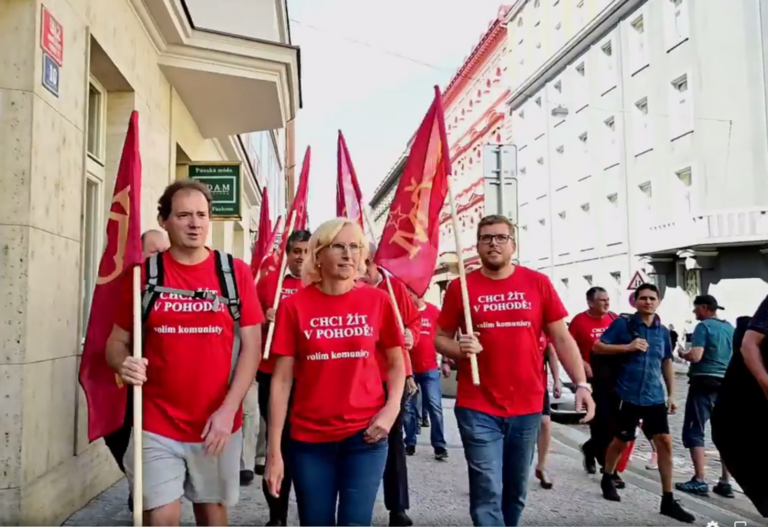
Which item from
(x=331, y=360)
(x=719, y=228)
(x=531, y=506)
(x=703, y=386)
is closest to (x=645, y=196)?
(x=719, y=228)

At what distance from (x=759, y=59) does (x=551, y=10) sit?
54.8ft

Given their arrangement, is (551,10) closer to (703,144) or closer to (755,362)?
(703,144)

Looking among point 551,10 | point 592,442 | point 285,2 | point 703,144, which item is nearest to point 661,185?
point 703,144

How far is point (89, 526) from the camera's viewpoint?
5.02m

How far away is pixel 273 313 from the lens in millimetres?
5648

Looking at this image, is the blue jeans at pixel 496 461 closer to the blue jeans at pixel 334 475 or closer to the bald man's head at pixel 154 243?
the blue jeans at pixel 334 475

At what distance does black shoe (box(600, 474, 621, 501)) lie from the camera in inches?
255

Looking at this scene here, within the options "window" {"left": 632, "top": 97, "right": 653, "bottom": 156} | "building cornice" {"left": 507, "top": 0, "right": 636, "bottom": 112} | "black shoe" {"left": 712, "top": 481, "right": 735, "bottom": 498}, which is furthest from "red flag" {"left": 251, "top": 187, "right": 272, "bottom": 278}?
"building cornice" {"left": 507, "top": 0, "right": 636, "bottom": 112}

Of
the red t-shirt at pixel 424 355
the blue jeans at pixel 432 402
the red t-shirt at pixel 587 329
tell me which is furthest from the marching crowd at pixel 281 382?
the blue jeans at pixel 432 402

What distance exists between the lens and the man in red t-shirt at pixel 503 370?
A: 4.28 m

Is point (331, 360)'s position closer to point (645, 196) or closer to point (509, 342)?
point (509, 342)

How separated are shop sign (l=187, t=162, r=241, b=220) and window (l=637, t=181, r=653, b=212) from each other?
77.3ft

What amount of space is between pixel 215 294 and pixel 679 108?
94.0ft

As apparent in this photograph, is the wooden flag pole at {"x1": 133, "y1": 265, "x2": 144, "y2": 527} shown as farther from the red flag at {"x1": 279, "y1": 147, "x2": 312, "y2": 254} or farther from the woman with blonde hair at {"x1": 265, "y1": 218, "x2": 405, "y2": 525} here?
the red flag at {"x1": 279, "y1": 147, "x2": 312, "y2": 254}
